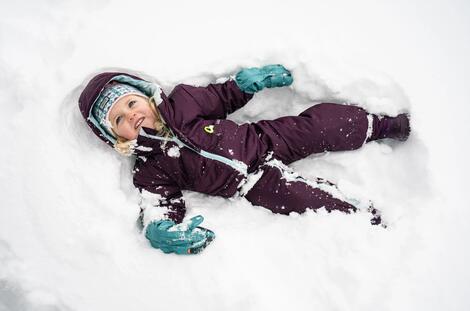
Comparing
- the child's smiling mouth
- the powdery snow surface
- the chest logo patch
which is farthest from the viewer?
the chest logo patch

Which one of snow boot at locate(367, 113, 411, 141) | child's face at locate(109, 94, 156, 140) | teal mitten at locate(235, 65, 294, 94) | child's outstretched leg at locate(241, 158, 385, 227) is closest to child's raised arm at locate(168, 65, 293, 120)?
teal mitten at locate(235, 65, 294, 94)

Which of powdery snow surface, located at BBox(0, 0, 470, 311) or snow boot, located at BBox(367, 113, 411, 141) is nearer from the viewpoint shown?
powdery snow surface, located at BBox(0, 0, 470, 311)

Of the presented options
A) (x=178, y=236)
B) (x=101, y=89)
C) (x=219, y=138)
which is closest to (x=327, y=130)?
(x=219, y=138)

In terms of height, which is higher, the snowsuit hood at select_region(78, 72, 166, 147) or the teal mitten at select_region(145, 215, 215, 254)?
the snowsuit hood at select_region(78, 72, 166, 147)

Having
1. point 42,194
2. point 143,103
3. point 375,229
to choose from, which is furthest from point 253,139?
point 42,194

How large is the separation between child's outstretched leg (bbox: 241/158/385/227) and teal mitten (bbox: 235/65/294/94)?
35 cm

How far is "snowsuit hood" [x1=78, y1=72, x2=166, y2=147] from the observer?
1776mm

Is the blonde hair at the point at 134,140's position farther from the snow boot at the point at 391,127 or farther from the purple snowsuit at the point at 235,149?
the snow boot at the point at 391,127

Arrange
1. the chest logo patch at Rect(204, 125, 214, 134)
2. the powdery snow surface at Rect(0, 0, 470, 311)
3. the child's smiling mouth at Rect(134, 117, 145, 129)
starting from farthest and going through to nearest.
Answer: the chest logo patch at Rect(204, 125, 214, 134) < the child's smiling mouth at Rect(134, 117, 145, 129) < the powdery snow surface at Rect(0, 0, 470, 311)

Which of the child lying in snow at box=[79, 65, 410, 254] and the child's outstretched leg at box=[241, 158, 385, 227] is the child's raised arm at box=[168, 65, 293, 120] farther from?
the child's outstretched leg at box=[241, 158, 385, 227]

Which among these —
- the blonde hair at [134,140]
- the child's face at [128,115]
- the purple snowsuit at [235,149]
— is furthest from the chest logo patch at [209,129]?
the child's face at [128,115]

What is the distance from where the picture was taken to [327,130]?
75.4 inches

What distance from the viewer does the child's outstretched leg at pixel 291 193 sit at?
73.1 inches

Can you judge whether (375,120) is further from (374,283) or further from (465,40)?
(374,283)
